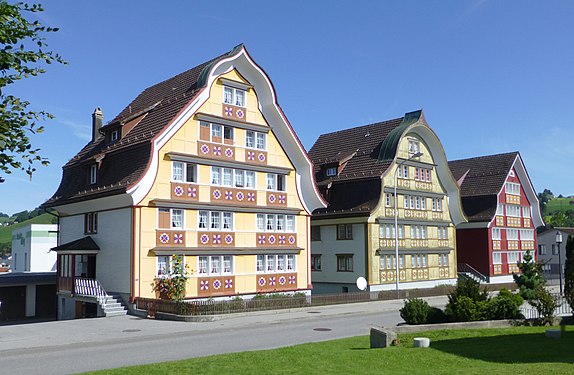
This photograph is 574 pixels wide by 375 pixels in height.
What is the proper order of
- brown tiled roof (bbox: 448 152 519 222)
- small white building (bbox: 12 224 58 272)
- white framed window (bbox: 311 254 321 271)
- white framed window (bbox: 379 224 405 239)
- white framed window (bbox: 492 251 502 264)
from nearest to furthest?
white framed window (bbox: 379 224 405 239) → white framed window (bbox: 311 254 321 271) → white framed window (bbox: 492 251 502 264) → brown tiled roof (bbox: 448 152 519 222) → small white building (bbox: 12 224 58 272)

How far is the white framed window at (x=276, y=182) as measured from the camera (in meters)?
37.6

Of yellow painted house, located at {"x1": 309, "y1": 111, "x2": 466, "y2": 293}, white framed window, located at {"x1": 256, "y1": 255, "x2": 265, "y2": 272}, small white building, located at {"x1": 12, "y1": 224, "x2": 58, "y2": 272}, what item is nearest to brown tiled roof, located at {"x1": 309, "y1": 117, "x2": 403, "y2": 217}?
yellow painted house, located at {"x1": 309, "y1": 111, "x2": 466, "y2": 293}

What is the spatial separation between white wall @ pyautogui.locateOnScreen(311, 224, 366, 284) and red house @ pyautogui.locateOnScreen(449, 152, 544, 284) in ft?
59.0

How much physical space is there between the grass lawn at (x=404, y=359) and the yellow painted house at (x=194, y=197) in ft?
51.6

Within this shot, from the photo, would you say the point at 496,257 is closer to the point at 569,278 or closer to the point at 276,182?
the point at 276,182

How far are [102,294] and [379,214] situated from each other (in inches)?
857

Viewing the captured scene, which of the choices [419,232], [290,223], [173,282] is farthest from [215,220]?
[419,232]

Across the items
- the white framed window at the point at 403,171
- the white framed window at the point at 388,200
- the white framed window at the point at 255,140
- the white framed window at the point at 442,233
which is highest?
the white framed window at the point at 255,140

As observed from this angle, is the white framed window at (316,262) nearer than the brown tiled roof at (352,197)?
No

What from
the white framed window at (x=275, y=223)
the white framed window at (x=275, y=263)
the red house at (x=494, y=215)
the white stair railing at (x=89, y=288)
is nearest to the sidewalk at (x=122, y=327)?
the white stair railing at (x=89, y=288)

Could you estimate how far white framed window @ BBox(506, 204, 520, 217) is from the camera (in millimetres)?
60625

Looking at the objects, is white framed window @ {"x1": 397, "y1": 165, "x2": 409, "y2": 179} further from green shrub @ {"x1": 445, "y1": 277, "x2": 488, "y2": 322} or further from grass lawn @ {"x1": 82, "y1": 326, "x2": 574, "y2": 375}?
grass lawn @ {"x1": 82, "y1": 326, "x2": 574, "y2": 375}

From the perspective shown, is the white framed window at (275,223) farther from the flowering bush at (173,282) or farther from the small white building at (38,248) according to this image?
the small white building at (38,248)

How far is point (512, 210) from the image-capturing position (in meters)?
61.4
